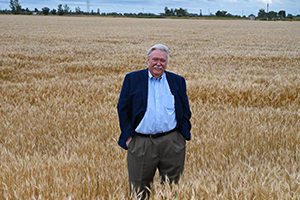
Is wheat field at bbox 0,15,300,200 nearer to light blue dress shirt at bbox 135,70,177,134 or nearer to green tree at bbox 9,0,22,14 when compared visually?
light blue dress shirt at bbox 135,70,177,134

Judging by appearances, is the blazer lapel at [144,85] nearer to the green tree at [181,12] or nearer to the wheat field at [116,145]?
the wheat field at [116,145]

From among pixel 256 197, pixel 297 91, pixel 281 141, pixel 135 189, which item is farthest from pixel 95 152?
pixel 297 91

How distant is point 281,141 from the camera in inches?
144

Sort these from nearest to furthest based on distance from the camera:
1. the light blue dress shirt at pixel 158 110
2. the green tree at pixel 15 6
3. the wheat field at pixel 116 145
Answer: the light blue dress shirt at pixel 158 110 < the wheat field at pixel 116 145 < the green tree at pixel 15 6

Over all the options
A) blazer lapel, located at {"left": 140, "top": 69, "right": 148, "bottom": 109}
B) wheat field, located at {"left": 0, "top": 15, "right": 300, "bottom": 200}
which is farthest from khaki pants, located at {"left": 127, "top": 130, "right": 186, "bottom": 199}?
blazer lapel, located at {"left": 140, "top": 69, "right": 148, "bottom": 109}

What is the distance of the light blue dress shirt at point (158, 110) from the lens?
220 cm

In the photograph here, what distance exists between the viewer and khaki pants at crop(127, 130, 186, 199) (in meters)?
2.21

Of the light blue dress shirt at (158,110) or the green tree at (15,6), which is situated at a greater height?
the green tree at (15,6)

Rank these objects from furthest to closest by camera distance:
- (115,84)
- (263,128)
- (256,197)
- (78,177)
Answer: (115,84)
(263,128)
(78,177)
(256,197)

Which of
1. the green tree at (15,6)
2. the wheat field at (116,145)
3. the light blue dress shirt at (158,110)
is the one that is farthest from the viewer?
the green tree at (15,6)

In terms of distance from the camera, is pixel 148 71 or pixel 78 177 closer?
pixel 148 71

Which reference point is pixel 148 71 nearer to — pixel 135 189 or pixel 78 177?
pixel 135 189

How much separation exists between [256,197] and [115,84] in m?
5.32

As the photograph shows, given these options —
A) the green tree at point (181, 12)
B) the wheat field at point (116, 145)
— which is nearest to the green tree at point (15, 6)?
the green tree at point (181, 12)
